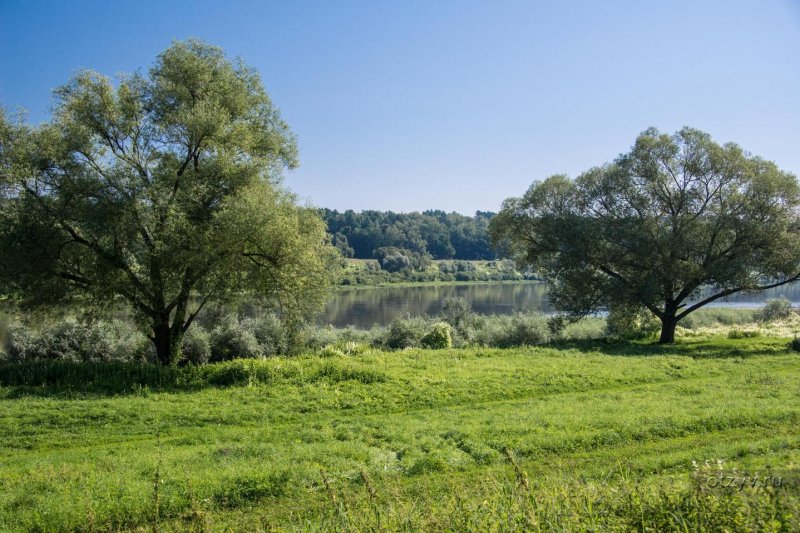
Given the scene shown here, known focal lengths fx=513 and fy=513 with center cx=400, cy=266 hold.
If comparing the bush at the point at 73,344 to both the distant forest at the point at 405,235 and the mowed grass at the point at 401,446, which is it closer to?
the mowed grass at the point at 401,446

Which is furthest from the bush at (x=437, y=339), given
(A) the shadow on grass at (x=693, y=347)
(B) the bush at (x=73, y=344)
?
(B) the bush at (x=73, y=344)

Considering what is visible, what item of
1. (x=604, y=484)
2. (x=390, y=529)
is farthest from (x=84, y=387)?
(x=604, y=484)

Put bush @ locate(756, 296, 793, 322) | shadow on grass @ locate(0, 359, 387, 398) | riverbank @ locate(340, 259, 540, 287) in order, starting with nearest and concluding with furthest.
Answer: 1. shadow on grass @ locate(0, 359, 387, 398)
2. bush @ locate(756, 296, 793, 322)
3. riverbank @ locate(340, 259, 540, 287)

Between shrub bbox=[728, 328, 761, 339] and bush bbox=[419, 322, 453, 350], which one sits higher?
shrub bbox=[728, 328, 761, 339]

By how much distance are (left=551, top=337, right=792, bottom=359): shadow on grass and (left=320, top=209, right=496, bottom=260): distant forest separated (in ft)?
382

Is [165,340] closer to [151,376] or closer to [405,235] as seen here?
[151,376]

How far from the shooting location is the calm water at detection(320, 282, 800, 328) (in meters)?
62.2

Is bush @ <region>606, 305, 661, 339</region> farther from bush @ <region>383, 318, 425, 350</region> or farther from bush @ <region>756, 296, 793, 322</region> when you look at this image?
bush @ <region>756, 296, 793, 322</region>

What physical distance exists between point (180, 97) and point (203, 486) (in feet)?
49.9

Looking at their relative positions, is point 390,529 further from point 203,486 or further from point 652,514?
point 203,486

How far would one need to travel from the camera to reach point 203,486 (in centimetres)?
834

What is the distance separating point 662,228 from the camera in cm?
2766

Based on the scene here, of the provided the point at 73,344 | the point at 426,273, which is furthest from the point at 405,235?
the point at 73,344

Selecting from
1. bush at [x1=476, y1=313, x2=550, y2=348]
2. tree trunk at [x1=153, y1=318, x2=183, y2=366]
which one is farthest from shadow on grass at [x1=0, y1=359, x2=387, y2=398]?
bush at [x1=476, y1=313, x2=550, y2=348]
